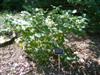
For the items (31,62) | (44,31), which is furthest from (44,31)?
(31,62)

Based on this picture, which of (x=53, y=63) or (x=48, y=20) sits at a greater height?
(x=48, y=20)

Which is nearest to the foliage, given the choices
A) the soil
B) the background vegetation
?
the background vegetation

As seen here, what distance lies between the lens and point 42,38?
175 inches

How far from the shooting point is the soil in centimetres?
445

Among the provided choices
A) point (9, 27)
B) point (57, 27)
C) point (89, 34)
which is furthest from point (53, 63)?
point (89, 34)

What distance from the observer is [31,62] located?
15.1 feet

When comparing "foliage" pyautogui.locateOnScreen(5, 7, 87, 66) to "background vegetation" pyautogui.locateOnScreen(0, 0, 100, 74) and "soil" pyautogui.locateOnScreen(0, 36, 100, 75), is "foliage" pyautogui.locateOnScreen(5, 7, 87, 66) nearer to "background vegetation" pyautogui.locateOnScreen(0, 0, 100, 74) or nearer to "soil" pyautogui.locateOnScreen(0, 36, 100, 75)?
"background vegetation" pyautogui.locateOnScreen(0, 0, 100, 74)

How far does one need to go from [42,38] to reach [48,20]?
0.31 metres

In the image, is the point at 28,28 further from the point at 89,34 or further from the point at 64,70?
the point at 89,34

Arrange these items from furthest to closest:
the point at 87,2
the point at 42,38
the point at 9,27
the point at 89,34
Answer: the point at 89,34, the point at 87,2, the point at 9,27, the point at 42,38

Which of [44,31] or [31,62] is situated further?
[31,62]

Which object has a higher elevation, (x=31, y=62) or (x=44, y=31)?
(x=44, y=31)

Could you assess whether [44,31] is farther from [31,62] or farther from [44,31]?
[31,62]

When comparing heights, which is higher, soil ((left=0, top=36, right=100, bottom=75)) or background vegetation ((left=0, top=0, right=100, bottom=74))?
background vegetation ((left=0, top=0, right=100, bottom=74))
